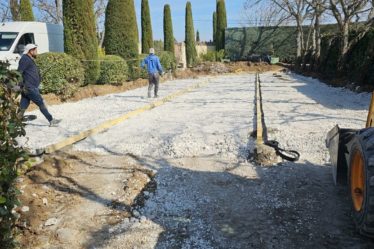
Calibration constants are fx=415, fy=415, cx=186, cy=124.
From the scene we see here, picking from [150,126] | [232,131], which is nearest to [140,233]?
[232,131]

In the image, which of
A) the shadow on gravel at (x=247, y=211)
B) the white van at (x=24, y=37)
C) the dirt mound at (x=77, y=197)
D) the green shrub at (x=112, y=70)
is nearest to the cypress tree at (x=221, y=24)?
the green shrub at (x=112, y=70)

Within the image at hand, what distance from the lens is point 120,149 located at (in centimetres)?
705

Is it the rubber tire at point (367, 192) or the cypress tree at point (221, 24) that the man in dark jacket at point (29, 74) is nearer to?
the rubber tire at point (367, 192)

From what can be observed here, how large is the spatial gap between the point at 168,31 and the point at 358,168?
3524cm

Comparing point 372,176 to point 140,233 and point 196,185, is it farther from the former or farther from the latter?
point 196,185

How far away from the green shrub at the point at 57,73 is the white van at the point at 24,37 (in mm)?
3060

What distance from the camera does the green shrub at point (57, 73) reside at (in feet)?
44.5

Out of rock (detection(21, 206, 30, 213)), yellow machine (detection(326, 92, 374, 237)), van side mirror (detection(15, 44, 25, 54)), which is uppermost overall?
van side mirror (detection(15, 44, 25, 54))

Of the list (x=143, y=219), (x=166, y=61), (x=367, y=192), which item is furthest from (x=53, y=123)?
(x=166, y=61)

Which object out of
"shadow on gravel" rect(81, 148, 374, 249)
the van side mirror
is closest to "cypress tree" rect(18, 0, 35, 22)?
the van side mirror

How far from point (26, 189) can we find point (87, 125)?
4469mm

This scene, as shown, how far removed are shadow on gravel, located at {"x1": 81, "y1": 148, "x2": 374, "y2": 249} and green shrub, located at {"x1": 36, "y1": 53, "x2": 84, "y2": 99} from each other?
8989 millimetres

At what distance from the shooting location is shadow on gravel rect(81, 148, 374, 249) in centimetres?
374

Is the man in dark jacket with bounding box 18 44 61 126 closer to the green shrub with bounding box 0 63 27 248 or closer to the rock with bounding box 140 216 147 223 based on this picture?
the rock with bounding box 140 216 147 223
